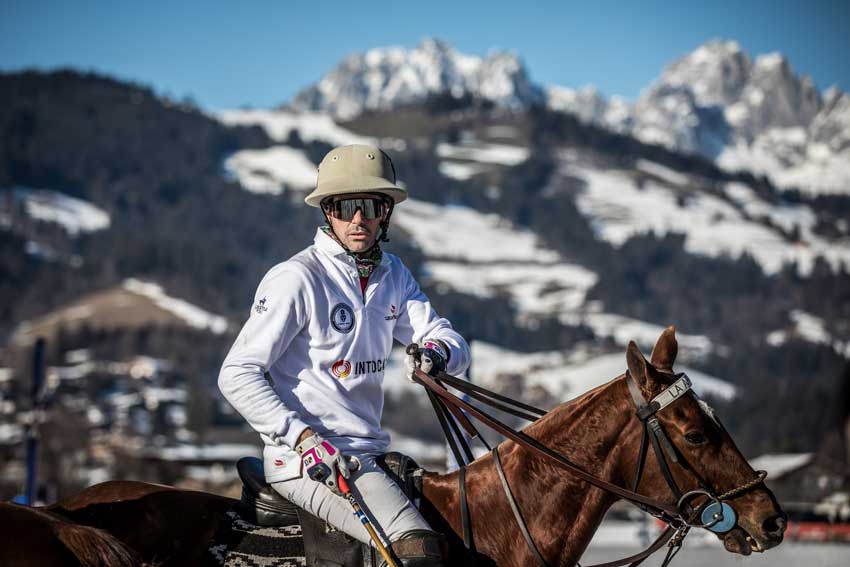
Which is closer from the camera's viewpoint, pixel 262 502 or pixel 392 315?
pixel 262 502

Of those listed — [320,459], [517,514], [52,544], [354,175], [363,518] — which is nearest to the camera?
[52,544]

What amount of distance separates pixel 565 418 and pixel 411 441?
143m

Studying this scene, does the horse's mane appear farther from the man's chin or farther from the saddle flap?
the man's chin

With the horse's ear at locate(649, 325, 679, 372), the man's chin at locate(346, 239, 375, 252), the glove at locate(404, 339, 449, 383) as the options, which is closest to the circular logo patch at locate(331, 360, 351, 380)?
the glove at locate(404, 339, 449, 383)

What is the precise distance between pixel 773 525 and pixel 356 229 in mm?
2416

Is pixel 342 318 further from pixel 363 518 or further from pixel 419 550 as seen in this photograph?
pixel 419 550

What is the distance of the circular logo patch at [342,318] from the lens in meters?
5.67

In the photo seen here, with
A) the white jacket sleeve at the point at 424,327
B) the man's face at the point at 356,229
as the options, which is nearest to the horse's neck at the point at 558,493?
the white jacket sleeve at the point at 424,327

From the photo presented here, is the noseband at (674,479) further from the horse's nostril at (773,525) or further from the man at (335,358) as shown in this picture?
the man at (335,358)

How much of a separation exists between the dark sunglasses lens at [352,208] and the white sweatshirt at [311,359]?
14 cm

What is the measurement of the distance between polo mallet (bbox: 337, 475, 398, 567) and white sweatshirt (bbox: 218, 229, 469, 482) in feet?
0.96

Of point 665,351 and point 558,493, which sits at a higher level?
point 665,351

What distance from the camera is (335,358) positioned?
562 centimetres

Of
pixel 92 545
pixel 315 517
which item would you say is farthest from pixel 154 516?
pixel 315 517
